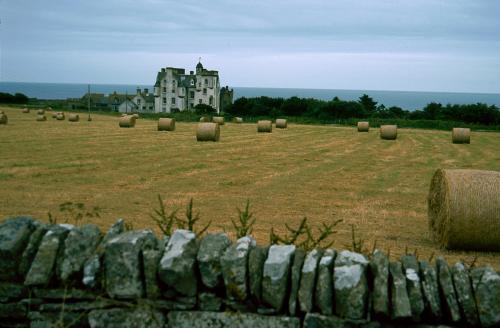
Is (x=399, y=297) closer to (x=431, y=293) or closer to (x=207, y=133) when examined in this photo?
(x=431, y=293)

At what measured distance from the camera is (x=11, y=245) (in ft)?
16.3

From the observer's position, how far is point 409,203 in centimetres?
1608

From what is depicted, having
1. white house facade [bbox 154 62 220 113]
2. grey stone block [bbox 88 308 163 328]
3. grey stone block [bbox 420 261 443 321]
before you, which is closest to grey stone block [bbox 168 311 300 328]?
grey stone block [bbox 88 308 163 328]

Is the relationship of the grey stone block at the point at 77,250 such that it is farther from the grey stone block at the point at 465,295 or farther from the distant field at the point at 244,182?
the distant field at the point at 244,182

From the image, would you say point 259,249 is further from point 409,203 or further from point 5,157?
point 5,157

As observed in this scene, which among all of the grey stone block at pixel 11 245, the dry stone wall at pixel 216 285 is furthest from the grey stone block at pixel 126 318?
the grey stone block at pixel 11 245

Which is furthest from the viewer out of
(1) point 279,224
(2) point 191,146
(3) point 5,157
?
(2) point 191,146

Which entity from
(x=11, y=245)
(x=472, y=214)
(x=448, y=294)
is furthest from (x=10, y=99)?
(x=448, y=294)

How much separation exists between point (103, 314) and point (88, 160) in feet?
64.1

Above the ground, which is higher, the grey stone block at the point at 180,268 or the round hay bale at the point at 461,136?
the grey stone block at the point at 180,268

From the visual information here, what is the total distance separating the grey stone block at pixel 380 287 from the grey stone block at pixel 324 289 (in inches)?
13.6

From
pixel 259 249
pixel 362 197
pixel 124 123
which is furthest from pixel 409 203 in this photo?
pixel 124 123

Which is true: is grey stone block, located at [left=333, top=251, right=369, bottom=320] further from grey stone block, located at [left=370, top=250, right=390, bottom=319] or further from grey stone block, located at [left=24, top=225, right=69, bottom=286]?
grey stone block, located at [left=24, top=225, right=69, bottom=286]

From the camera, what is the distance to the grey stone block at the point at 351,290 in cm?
468
